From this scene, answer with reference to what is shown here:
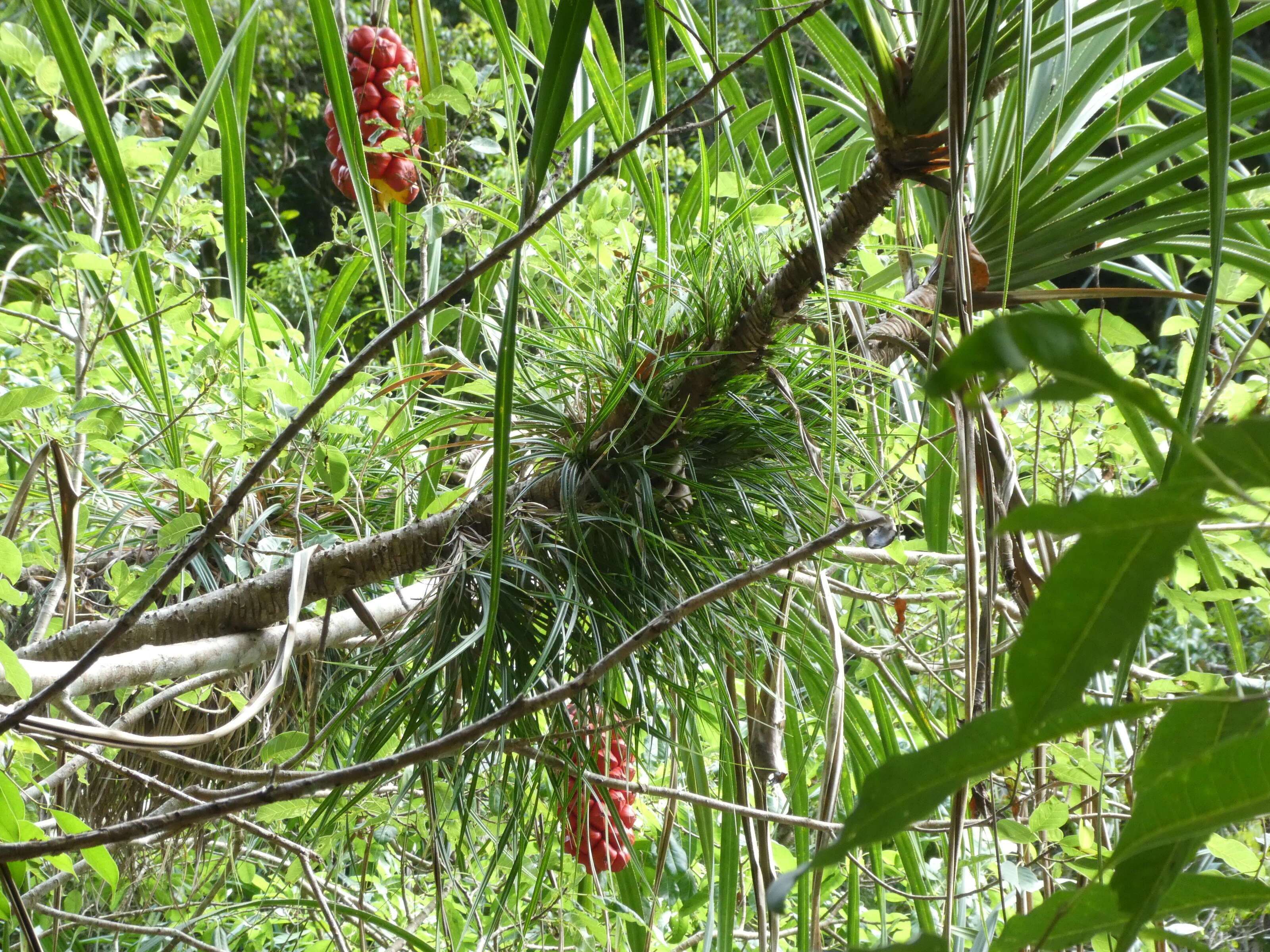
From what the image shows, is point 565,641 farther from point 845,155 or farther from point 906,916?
point 906,916

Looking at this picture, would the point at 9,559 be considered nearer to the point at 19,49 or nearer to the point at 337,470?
the point at 337,470

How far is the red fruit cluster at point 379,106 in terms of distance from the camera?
22.9 inches

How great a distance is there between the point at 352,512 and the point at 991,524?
0.44m

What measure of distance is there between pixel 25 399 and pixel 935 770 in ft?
1.44

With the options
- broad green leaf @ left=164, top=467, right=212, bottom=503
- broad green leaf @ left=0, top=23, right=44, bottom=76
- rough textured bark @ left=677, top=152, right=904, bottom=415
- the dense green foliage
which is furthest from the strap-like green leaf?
broad green leaf @ left=0, top=23, right=44, bottom=76

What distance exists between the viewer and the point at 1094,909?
0.14m

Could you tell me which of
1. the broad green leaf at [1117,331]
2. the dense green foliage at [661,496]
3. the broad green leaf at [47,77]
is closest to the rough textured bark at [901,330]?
the dense green foliage at [661,496]

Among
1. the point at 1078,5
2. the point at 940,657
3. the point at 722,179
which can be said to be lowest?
the point at 940,657

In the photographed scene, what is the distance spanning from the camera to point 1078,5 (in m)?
0.54

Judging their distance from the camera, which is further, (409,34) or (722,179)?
(409,34)

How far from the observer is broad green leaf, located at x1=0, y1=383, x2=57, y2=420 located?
1.31 ft

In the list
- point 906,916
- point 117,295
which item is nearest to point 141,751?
point 117,295

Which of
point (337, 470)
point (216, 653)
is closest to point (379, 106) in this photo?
point (337, 470)

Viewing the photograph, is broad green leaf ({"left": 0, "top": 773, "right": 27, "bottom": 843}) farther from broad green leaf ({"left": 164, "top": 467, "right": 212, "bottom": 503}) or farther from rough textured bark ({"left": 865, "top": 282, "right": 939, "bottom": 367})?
rough textured bark ({"left": 865, "top": 282, "right": 939, "bottom": 367})
